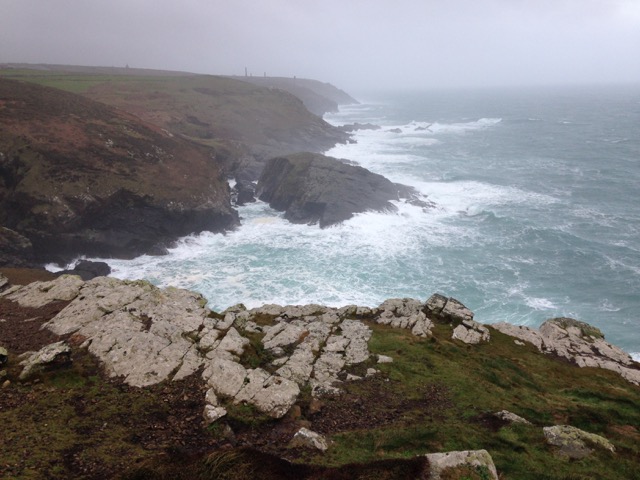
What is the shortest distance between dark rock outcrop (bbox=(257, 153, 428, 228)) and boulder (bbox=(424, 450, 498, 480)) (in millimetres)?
53587

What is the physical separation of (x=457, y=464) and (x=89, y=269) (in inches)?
1848

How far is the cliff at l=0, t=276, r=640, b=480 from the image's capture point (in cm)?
1116

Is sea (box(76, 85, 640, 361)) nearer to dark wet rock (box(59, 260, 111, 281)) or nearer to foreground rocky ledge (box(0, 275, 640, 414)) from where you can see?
dark wet rock (box(59, 260, 111, 281))

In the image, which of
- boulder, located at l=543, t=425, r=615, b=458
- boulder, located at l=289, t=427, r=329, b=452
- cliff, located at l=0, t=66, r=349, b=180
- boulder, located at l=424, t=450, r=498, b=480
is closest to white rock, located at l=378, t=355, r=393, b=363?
boulder, located at l=289, t=427, r=329, b=452

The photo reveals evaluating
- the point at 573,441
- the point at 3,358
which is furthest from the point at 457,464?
the point at 3,358

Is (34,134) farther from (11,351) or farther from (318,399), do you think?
(318,399)

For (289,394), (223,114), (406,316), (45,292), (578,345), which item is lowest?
(578,345)

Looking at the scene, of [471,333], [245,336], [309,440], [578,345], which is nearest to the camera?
[309,440]

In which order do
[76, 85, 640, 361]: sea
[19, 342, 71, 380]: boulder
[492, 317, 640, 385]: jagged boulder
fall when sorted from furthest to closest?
[76, 85, 640, 361]: sea
[492, 317, 640, 385]: jagged boulder
[19, 342, 71, 380]: boulder

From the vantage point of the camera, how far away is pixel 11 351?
56.1 feet

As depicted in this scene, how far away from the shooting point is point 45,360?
49.8 ft

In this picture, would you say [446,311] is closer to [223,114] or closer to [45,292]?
[45,292]

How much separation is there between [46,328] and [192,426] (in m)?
11.5

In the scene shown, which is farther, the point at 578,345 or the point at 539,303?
the point at 539,303
